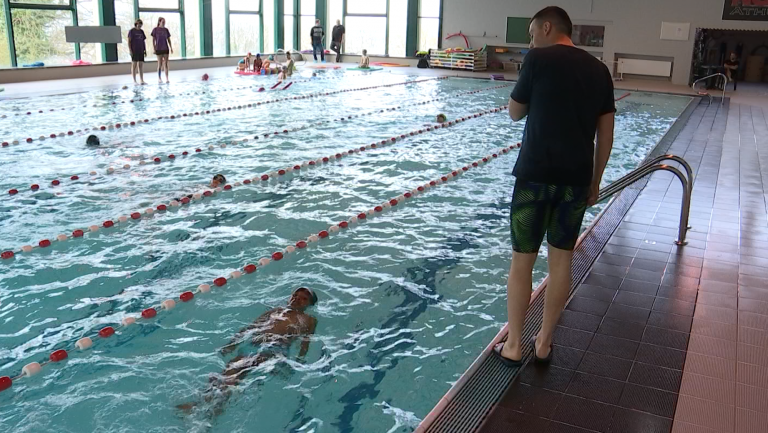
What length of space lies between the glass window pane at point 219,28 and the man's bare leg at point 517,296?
21.4 metres

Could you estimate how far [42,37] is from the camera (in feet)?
54.8

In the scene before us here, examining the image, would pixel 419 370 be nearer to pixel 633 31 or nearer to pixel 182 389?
pixel 182 389

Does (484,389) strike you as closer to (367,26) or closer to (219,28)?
(219,28)

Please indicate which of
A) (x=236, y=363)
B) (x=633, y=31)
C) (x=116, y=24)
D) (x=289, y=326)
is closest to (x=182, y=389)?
(x=236, y=363)

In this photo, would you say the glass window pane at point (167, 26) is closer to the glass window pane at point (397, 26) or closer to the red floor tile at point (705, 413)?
the glass window pane at point (397, 26)

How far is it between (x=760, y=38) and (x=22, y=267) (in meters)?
26.3

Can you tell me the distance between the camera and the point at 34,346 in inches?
144

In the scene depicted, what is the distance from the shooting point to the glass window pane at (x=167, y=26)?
778 inches

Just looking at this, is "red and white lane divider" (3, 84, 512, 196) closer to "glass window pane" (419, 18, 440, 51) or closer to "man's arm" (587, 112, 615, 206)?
"man's arm" (587, 112, 615, 206)

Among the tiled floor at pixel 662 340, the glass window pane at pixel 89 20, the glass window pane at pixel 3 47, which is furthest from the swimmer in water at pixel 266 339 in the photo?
the glass window pane at pixel 89 20

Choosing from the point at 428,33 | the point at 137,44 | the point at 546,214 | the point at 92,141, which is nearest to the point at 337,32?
the point at 428,33

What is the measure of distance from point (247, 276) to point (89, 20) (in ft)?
51.9

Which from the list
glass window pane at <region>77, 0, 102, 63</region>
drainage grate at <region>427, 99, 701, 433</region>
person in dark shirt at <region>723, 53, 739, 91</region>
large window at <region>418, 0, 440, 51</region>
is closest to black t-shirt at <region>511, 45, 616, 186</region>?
drainage grate at <region>427, 99, 701, 433</region>

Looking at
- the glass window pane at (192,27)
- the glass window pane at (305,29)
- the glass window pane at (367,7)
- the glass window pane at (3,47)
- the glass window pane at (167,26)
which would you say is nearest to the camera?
the glass window pane at (3,47)
